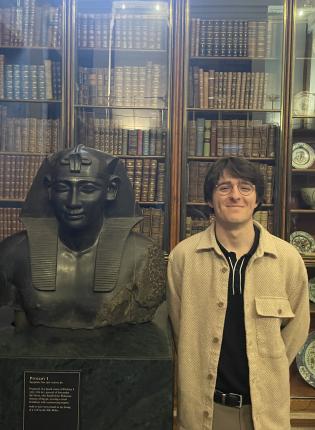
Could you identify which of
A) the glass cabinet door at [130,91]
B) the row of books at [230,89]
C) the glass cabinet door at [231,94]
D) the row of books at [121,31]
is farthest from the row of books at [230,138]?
the row of books at [121,31]

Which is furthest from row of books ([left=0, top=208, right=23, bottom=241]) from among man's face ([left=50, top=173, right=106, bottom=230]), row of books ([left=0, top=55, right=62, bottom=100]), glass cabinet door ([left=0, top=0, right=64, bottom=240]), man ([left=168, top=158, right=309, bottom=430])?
man ([left=168, top=158, right=309, bottom=430])

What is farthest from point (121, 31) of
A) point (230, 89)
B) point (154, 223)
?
point (154, 223)

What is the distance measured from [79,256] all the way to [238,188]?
2.09 ft

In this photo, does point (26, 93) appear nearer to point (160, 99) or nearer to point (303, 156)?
point (160, 99)

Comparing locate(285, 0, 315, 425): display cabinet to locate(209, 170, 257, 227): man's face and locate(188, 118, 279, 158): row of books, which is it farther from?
locate(209, 170, 257, 227): man's face

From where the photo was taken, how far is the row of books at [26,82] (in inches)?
122

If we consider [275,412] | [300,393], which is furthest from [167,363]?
[300,393]

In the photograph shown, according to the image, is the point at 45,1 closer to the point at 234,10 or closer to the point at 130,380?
the point at 234,10

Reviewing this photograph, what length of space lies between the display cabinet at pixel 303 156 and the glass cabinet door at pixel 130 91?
0.82 metres

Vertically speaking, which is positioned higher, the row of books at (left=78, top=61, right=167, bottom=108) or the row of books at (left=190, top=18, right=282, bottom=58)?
the row of books at (left=190, top=18, right=282, bottom=58)

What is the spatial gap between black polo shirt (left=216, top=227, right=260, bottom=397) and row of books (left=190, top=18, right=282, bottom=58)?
201 centimetres

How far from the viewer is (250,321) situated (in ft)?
5.07

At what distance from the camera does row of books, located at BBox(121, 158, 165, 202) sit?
317 centimetres

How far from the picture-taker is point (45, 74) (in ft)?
10.2
